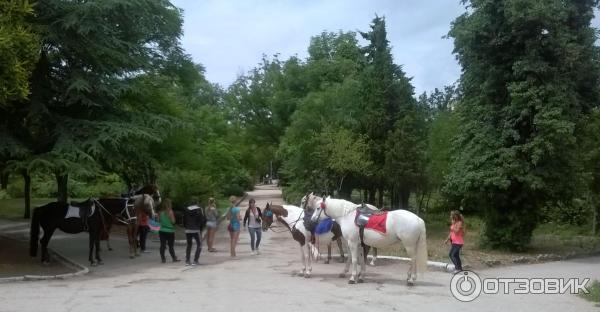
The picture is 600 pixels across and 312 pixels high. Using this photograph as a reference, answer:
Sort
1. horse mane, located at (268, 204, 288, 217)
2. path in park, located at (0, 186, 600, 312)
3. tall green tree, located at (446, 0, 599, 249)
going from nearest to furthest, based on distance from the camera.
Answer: path in park, located at (0, 186, 600, 312) → horse mane, located at (268, 204, 288, 217) → tall green tree, located at (446, 0, 599, 249)

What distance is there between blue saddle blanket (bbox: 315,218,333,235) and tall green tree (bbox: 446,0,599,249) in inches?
310

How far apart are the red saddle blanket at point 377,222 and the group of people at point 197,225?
18.0 feet

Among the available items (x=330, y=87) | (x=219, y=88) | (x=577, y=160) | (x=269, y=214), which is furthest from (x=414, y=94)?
(x=219, y=88)

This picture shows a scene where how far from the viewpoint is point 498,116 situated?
20953mm

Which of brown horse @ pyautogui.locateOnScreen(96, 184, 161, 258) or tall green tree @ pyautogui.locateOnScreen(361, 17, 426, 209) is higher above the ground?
tall green tree @ pyautogui.locateOnScreen(361, 17, 426, 209)

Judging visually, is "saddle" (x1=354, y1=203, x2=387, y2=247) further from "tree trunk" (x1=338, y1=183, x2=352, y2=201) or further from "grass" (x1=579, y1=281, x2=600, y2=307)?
"tree trunk" (x1=338, y1=183, x2=352, y2=201)

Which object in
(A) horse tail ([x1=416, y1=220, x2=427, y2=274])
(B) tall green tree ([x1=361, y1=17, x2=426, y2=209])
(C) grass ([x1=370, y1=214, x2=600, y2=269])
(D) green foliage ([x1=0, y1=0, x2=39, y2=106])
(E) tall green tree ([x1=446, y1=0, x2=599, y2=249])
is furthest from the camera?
(B) tall green tree ([x1=361, y1=17, x2=426, y2=209])

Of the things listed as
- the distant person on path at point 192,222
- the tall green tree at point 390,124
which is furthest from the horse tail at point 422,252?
the tall green tree at point 390,124

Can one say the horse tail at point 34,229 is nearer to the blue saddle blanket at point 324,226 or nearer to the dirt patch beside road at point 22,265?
the dirt patch beside road at point 22,265

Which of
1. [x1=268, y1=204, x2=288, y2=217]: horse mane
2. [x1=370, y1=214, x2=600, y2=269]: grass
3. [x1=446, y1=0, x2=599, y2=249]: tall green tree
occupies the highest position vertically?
[x1=446, y1=0, x2=599, y2=249]: tall green tree

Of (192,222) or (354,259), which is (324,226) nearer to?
(354,259)

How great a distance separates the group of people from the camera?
16.3 m

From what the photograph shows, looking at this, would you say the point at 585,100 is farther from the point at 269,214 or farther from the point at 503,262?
the point at 269,214

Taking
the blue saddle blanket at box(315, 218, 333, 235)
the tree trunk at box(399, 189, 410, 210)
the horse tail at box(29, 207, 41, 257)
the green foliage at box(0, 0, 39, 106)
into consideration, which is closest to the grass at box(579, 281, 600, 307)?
the blue saddle blanket at box(315, 218, 333, 235)
